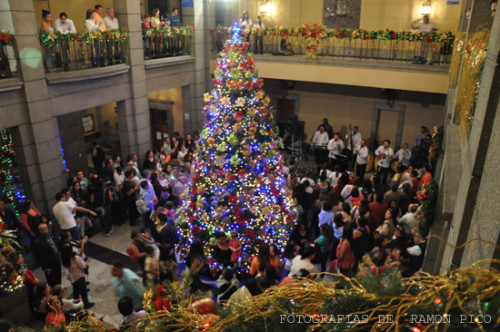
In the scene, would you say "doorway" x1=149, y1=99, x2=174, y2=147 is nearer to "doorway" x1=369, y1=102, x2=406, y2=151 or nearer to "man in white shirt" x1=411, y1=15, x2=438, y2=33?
"doorway" x1=369, y1=102, x2=406, y2=151

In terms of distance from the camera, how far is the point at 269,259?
5914 millimetres

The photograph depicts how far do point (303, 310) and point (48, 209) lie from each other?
375 inches

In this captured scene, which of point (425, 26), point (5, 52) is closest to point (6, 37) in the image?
point (5, 52)

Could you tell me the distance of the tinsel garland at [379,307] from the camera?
1270 millimetres

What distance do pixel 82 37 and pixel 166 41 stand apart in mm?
3701

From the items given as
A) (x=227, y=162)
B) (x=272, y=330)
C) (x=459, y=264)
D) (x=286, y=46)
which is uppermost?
(x=286, y=46)

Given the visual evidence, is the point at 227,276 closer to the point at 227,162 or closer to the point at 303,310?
the point at 227,162

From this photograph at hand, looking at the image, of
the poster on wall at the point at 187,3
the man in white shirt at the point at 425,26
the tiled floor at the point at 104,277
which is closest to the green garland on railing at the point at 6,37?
the tiled floor at the point at 104,277

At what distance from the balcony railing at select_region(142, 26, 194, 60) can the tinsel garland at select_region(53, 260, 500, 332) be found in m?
11.9

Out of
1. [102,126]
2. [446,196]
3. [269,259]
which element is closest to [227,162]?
[269,259]

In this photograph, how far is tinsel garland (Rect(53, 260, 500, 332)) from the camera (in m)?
1.27

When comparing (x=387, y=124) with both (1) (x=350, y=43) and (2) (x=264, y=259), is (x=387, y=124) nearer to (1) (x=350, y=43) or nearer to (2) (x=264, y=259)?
(1) (x=350, y=43)

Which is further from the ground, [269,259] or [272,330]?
[272,330]

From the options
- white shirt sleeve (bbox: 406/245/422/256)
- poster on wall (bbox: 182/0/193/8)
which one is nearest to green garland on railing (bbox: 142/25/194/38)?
poster on wall (bbox: 182/0/193/8)
